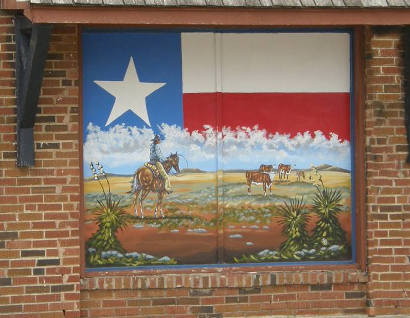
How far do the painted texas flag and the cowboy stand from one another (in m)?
0.05

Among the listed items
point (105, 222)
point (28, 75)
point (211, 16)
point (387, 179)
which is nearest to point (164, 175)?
point (105, 222)

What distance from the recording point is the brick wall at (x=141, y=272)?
19.1ft

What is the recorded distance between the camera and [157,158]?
20.4 ft

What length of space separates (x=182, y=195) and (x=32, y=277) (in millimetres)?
1440

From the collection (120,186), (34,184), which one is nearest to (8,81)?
(34,184)

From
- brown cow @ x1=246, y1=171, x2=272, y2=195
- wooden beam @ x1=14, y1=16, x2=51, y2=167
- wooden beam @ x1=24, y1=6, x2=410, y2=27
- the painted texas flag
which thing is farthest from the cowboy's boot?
wooden beam @ x1=24, y1=6, x2=410, y2=27

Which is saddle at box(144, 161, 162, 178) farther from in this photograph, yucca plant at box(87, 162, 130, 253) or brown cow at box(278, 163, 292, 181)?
brown cow at box(278, 163, 292, 181)

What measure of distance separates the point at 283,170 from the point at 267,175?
0.15 m

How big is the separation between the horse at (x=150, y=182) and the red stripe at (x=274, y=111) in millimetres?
347

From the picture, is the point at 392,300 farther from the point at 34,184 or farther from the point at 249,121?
the point at 34,184

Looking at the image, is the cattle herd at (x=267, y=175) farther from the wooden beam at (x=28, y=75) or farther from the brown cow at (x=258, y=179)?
the wooden beam at (x=28, y=75)

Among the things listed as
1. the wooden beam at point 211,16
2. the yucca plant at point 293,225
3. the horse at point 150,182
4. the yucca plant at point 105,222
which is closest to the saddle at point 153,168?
the horse at point 150,182

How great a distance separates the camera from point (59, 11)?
494 cm

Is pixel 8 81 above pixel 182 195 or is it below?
above
